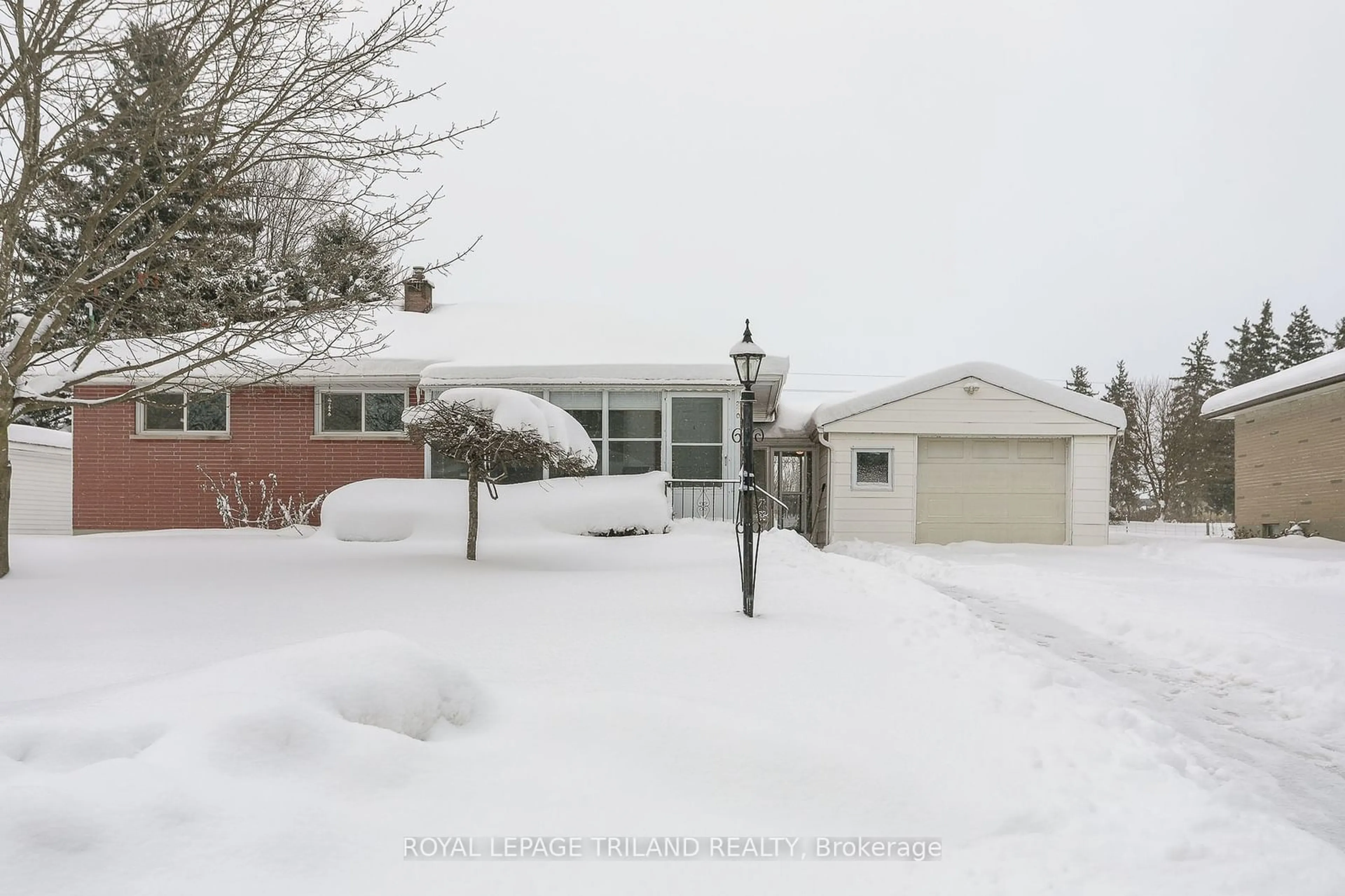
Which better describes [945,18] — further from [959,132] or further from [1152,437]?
[1152,437]

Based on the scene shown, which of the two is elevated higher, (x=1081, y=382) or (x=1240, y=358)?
(x=1240, y=358)

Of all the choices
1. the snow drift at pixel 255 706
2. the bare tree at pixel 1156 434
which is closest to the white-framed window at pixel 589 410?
the snow drift at pixel 255 706

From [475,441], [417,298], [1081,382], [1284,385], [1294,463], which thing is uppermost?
[1081,382]

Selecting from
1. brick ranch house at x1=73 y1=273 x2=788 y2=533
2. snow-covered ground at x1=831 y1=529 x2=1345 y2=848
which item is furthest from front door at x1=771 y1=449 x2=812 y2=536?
snow-covered ground at x1=831 y1=529 x2=1345 y2=848

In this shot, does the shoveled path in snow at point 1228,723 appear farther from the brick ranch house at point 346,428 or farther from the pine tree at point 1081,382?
the pine tree at point 1081,382

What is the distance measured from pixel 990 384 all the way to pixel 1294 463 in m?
6.56

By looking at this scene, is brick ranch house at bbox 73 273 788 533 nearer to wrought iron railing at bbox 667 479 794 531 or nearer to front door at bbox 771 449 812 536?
wrought iron railing at bbox 667 479 794 531

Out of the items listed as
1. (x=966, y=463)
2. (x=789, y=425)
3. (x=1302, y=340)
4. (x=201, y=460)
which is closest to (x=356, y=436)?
(x=201, y=460)

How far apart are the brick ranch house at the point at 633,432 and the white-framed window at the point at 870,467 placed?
3 centimetres

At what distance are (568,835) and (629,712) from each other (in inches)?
40.4

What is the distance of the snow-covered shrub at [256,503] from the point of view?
45.0 ft

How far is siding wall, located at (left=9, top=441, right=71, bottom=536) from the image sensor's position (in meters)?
18.7

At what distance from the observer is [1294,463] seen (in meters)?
15.6

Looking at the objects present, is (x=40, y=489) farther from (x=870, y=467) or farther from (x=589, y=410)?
(x=870, y=467)
